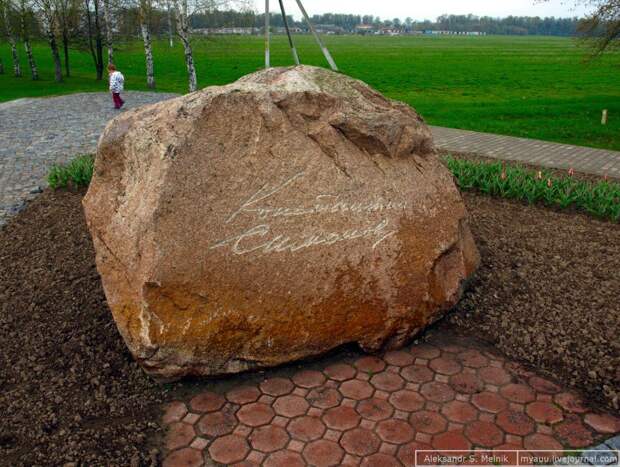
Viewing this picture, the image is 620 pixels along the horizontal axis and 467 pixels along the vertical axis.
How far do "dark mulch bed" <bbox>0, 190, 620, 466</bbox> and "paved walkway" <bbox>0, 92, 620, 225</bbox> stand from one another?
2.90 m

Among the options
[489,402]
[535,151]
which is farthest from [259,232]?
[535,151]

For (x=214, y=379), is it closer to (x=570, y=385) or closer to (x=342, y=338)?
(x=342, y=338)

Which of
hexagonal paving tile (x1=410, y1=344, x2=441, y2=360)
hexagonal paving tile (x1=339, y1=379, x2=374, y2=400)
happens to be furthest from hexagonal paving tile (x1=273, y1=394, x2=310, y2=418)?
hexagonal paving tile (x1=410, y1=344, x2=441, y2=360)

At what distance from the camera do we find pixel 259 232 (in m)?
4.50

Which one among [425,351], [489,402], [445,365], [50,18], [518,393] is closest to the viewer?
[489,402]

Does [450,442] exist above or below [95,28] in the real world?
below

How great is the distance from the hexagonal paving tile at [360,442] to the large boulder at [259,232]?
0.82 meters

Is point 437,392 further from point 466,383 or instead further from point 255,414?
point 255,414

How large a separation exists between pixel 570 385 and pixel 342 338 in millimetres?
1758

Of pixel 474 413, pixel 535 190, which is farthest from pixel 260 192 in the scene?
pixel 535 190

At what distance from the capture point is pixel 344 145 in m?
5.04
